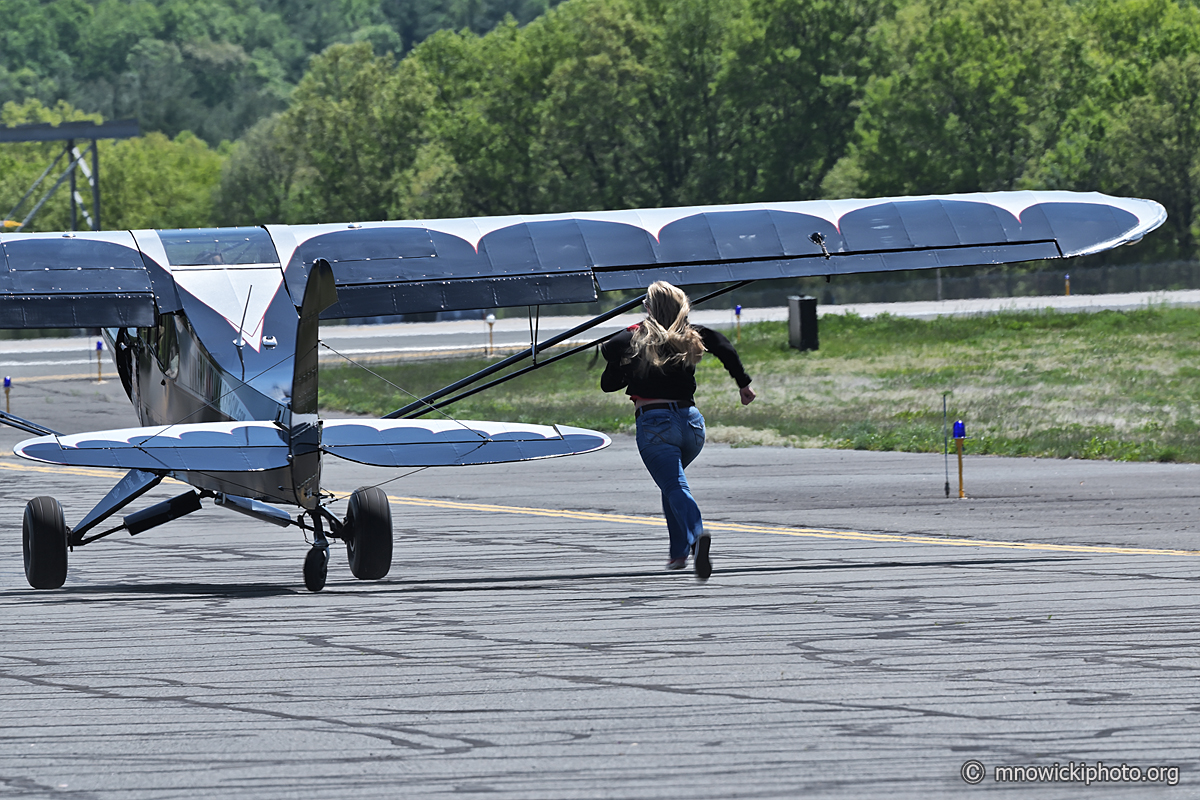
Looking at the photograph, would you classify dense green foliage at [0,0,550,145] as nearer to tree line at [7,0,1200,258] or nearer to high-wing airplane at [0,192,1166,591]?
tree line at [7,0,1200,258]

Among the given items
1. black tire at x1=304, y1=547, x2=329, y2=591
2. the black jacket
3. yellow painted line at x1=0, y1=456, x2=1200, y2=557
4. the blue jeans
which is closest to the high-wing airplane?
black tire at x1=304, y1=547, x2=329, y2=591

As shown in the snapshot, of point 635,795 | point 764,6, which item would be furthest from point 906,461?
point 764,6

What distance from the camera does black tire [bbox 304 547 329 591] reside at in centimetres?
1022

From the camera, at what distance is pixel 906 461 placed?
19.6 metres

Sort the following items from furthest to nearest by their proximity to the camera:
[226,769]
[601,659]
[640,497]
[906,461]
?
[906,461]
[640,497]
[601,659]
[226,769]

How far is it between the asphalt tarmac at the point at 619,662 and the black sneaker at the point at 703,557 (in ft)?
0.69

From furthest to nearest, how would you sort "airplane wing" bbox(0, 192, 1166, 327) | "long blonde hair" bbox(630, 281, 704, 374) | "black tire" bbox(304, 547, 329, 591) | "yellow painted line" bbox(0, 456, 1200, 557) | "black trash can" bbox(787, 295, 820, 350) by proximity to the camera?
1. "black trash can" bbox(787, 295, 820, 350)
2. "airplane wing" bbox(0, 192, 1166, 327)
3. "yellow painted line" bbox(0, 456, 1200, 557)
4. "black tire" bbox(304, 547, 329, 591)
5. "long blonde hair" bbox(630, 281, 704, 374)

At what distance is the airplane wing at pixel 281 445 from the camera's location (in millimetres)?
9297

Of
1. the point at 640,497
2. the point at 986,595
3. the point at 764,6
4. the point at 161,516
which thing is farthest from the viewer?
the point at 764,6

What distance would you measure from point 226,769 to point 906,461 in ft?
48.6

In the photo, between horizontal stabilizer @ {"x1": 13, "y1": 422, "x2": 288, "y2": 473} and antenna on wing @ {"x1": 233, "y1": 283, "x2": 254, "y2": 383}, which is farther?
antenna on wing @ {"x1": 233, "y1": 283, "x2": 254, "y2": 383}

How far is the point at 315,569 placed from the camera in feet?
33.5

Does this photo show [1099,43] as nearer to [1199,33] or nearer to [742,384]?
[1199,33]

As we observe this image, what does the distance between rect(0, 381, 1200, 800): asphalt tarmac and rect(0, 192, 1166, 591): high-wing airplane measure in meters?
0.65
